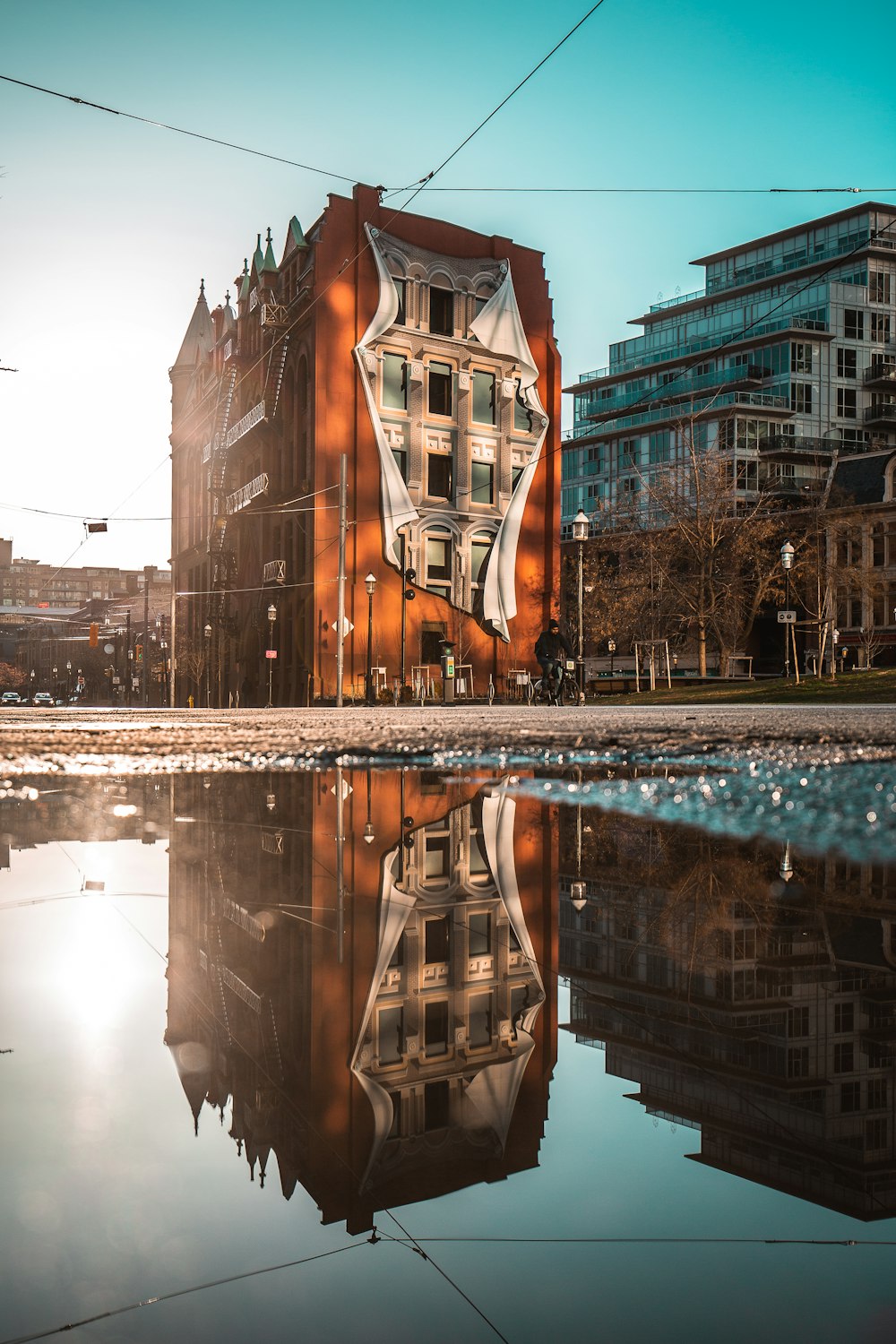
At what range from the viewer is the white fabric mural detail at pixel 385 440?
135 feet

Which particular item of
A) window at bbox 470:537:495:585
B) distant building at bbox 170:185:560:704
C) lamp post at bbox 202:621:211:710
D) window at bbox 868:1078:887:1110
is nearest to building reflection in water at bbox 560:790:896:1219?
window at bbox 868:1078:887:1110

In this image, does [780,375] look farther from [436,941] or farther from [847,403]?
[436,941]

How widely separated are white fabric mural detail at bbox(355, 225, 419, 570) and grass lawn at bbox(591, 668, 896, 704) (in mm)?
11107

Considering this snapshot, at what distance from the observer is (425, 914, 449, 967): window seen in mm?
1932

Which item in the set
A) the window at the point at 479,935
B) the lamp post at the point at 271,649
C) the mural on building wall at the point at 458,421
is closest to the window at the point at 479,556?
the mural on building wall at the point at 458,421

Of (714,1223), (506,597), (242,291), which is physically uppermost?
(242,291)

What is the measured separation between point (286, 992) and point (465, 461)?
4291 centimetres

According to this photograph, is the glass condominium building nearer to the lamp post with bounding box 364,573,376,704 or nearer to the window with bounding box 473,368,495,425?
the window with bounding box 473,368,495,425

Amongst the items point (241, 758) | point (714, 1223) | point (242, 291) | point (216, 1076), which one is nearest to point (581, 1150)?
point (714, 1223)

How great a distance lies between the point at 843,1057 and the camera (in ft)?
4.60

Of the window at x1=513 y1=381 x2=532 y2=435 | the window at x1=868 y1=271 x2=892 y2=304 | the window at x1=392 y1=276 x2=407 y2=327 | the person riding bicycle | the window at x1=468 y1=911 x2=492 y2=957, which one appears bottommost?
the window at x1=468 y1=911 x2=492 y2=957

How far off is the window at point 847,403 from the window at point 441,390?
3975 centimetres

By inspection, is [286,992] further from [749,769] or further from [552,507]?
[552,507]

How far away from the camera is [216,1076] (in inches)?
53.2
